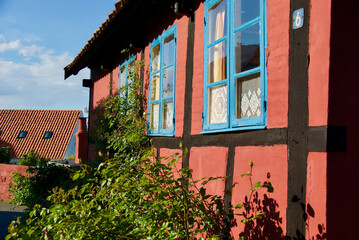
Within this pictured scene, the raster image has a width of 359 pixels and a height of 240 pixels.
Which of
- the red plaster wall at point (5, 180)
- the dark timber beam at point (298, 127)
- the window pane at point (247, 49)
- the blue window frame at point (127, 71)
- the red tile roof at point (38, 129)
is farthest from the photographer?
the red tile roof at point (38, 129)

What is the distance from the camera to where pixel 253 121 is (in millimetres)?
3250

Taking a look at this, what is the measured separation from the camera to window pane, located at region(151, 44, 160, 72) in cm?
573

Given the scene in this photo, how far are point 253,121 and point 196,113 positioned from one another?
1.16m

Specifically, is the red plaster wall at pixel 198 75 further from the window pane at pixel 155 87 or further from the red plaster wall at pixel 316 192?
the red plaster wall at pixel 316 192

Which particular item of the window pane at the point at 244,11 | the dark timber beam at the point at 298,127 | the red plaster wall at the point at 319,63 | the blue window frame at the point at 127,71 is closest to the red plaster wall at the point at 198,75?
the window pane at the point at 244,11

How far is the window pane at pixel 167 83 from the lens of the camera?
205 inches

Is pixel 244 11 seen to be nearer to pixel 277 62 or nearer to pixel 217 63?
pixel 217 63

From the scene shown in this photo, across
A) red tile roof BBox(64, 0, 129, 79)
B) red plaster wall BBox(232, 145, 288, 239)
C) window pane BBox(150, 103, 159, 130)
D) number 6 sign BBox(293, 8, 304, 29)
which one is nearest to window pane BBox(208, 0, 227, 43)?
number 6 sign BBox(293, 8, 304, 29)

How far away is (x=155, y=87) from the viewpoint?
5.73 metres

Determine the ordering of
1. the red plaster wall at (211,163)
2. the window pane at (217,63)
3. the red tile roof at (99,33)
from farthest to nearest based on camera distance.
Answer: the red tile roof at (99,33)
the window pane at (217,63)
the red plaster wall at (211,163)

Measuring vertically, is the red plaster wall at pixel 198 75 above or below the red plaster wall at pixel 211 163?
above

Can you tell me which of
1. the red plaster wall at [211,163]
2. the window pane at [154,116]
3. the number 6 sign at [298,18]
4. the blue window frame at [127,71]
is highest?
the blue window frame at [127,71]

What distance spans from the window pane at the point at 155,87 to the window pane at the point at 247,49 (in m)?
2.13

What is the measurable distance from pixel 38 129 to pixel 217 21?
90.5 feet
